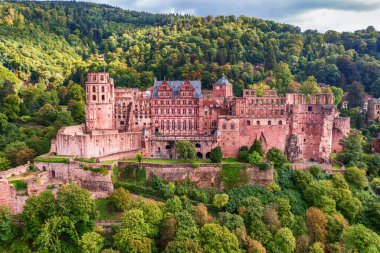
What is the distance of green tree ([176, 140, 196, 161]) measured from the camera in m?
49.7

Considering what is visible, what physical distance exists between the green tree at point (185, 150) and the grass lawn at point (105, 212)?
1219cm

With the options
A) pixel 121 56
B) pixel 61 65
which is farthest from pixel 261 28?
pixel 61 65

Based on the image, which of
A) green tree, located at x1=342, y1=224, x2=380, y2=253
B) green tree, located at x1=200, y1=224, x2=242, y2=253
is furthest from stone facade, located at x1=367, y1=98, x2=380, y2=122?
green tree, located at x1=200, y1=224, x2=242, y2=253

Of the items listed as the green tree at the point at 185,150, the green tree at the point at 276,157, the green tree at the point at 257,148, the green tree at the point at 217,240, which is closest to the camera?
the green tree at the point at 217,240

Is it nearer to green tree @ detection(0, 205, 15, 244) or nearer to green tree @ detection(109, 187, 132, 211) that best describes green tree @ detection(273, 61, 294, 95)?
green tree @ detection(109, 187, 132, 211)

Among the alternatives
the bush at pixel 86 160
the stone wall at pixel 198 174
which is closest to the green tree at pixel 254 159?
the stone wall at pixel 198 174

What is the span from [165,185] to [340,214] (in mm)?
22997

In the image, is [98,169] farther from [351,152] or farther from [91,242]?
[351,152]

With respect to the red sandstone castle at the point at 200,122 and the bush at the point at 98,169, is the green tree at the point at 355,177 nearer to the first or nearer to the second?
the red sandstone castle at the point at 200,122

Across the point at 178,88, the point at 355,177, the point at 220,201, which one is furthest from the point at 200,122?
the point at 355,177

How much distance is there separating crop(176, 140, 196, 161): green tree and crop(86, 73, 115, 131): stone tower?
13919 millimetres

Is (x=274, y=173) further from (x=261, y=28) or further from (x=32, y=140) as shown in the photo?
(x=261, y=28)

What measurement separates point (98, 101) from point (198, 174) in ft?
67.0

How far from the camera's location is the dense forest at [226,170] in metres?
37.1
